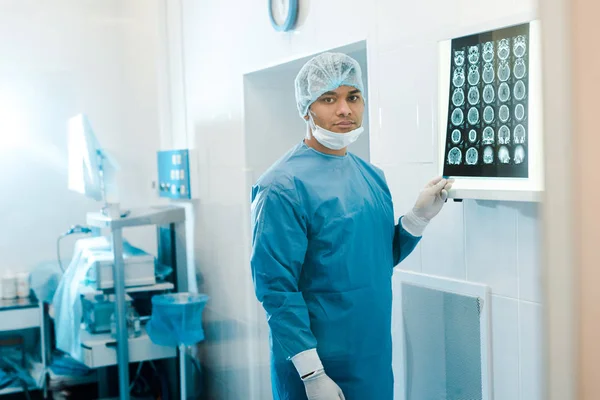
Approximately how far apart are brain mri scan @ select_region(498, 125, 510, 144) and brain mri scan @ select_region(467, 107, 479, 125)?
0.07m

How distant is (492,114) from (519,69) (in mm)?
116

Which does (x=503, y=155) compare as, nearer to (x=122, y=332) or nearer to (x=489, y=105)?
(x=489, y=105)

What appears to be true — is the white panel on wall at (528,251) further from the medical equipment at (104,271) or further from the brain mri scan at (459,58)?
the medical equipment at (104,271)

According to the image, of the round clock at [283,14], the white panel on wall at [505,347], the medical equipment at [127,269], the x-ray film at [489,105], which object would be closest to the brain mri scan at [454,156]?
the x-ray film at [489,105]

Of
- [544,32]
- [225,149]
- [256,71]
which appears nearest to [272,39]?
[256,71]

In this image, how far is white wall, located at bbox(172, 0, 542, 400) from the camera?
1.44 meters

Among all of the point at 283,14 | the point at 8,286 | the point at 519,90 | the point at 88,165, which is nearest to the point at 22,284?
the point at 8,286

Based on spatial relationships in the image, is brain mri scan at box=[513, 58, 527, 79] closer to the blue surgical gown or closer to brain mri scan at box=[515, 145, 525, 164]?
brain mri scan at box=[515, 145, 525, 164]

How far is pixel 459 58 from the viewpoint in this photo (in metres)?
1.47

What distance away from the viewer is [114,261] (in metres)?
2.78

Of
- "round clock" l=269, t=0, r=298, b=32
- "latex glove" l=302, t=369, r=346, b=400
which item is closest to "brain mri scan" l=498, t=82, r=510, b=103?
"latex glove" l=302, t=369, r=346, b=400

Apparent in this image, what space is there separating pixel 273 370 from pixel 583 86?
1.23 metres

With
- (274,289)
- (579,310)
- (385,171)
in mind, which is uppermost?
(385,171)

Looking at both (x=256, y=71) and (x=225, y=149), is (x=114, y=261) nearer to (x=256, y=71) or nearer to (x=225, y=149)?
(x=225, y=149)
